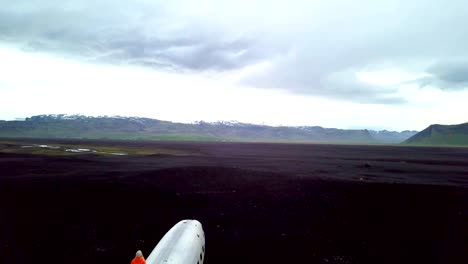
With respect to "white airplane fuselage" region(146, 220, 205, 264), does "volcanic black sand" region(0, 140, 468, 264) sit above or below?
below

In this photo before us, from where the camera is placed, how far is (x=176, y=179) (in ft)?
179

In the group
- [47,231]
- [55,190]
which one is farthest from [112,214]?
[55,190]

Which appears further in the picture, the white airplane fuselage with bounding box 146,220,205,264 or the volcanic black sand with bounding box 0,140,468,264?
the volcanic black sand with bounding box 0,140,468,264

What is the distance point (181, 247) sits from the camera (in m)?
14.9

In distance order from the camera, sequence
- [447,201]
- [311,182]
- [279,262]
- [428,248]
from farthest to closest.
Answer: [311,182] < [447,201] < [428,248] < [279,262]

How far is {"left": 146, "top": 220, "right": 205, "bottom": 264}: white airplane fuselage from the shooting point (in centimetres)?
1330

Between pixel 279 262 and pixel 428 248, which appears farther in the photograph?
pixel 428 248

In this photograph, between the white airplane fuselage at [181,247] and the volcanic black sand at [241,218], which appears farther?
the volcanic black sand at [241,218]

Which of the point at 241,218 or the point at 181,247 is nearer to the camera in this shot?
the point at 181,247

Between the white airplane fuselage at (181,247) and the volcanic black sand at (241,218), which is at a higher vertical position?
the white airplane fuselage at (181,247)

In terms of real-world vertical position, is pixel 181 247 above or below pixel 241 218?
above

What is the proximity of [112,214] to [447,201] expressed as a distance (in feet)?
129

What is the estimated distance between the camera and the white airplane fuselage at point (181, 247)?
13297mm

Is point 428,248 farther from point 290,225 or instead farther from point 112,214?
point 112,214
